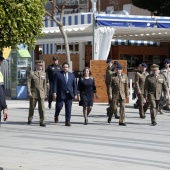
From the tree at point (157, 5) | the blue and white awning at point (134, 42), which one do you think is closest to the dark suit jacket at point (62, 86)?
the blue and white awning at point (134, 42)

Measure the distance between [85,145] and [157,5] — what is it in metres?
36.2

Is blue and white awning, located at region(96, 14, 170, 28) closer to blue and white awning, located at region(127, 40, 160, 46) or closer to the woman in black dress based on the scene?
the woman in black dress

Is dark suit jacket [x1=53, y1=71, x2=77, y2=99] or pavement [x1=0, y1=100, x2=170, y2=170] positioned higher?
dark suit jacket [x1=53, y1=71, x2=77, y2=99]

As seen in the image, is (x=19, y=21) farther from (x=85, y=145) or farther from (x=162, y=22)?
(x=162, y=22)

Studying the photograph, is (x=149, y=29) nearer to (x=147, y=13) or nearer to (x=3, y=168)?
(x=3, y=168)

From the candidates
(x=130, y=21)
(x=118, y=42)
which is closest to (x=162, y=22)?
(x=130, y=21)

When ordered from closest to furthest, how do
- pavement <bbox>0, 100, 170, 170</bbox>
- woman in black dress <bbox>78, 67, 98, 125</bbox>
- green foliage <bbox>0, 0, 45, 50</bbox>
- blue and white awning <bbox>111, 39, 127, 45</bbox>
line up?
pavement <bbox>0, 100, 170, 170</bbox>, green foliage <bbox>0, 0, 45, 50</bbox>, woman in black dress <bbox>78, 67, 98, 125</bbox>, blue and white awning <bbox>111, 39, 127, 45</bbox>

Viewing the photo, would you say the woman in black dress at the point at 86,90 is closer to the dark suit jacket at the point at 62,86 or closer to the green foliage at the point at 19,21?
the dark suit jacket at the point at 62,86

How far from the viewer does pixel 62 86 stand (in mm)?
17250

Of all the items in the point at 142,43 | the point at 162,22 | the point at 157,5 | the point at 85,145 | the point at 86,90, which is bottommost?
the point at 85,145

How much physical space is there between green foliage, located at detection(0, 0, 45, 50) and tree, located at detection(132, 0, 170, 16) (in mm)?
31692

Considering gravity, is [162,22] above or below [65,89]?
above

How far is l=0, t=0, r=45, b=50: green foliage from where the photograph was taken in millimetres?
13901

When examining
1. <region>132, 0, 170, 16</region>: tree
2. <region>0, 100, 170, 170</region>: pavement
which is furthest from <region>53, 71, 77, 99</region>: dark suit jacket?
<region>132, 0, 170, 16</region>: tree
